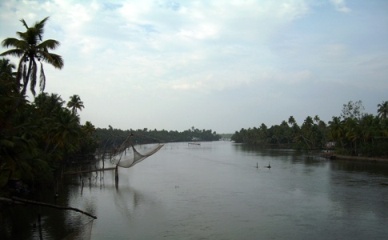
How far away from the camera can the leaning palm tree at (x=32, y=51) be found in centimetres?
1636

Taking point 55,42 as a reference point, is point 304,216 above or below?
below

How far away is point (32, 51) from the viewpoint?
16.7 metres

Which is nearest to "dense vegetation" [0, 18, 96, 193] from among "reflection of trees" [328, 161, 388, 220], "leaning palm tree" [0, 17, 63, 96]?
"leaning palm tree" [0, 17, 63, 96]

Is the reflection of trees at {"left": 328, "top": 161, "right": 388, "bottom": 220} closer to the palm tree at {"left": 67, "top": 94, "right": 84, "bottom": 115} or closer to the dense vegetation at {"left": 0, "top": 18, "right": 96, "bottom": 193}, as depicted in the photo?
the dense vegetation at {"left": 0, "top": 18, "right": 96, "bottom": 193}

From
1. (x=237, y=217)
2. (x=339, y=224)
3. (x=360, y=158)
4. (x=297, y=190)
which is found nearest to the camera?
(x=339, y=224)

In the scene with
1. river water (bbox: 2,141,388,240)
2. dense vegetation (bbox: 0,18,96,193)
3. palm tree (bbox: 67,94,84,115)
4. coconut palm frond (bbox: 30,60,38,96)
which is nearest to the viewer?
dense vegetation (bbox: 0,18,96,193)

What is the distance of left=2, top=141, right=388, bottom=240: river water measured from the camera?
1498 centimetres

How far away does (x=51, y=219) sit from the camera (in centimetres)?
1661

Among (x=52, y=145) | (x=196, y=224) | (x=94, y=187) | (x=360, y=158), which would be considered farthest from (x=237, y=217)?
(x=360, y=158)

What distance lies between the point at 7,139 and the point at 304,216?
13.9m

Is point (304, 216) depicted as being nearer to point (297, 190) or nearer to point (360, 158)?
point (297, 190)

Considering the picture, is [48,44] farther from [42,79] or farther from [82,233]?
[82,233]

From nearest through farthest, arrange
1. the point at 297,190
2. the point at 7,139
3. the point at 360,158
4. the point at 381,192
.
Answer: the point at 7,139 → the point at 381,192 → the point at 297,190 → the point at 360,158

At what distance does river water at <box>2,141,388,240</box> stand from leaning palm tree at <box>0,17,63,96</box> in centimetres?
664
